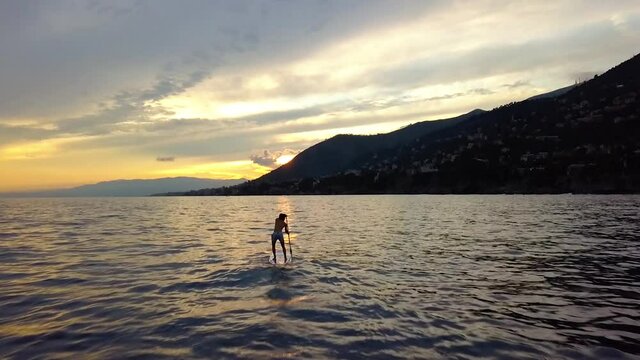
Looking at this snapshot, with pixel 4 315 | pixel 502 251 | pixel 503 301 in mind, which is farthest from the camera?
pixel 502 251

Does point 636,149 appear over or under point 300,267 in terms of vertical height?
over

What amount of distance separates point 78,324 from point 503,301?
15.6 meters

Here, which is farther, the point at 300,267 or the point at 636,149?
the point at 636,149

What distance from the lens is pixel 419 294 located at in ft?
61.4

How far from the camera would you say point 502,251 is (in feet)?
105

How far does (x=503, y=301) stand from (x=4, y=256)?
3375 cm

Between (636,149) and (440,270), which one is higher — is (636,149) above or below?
above

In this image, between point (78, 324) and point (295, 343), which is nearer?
point (295, 343)

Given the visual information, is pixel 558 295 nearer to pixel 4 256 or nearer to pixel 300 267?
pixel 300 267

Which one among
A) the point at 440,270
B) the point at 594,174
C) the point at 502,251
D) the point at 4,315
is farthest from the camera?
the point at 594,174

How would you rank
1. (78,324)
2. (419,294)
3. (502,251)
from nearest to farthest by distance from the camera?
(78,324)
(419,294)
(502,251)

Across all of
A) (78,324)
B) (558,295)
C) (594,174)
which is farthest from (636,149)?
(78,324)

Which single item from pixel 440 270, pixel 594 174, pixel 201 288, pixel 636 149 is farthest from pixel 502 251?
pixel 636 149

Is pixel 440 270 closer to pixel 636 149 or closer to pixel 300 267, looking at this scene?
pixel 300 267
